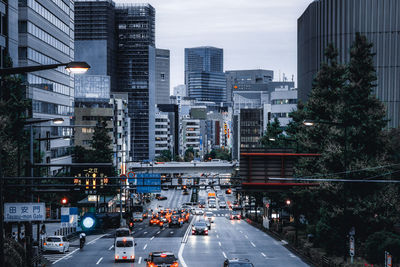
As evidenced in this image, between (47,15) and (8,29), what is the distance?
87.2 ft

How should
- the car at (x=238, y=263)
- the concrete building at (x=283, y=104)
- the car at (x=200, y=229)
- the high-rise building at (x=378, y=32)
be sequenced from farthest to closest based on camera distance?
1. the concrete building at (x=283, y=104)
2. the high-rise building at (x=378, y=32)
3. the car at (x=200, y=229)
4. the car at (x=238, y=263)

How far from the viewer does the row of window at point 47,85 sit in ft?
243

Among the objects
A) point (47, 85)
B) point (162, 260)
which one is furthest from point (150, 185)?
point (47, 85)

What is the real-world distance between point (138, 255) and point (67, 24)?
59.9m

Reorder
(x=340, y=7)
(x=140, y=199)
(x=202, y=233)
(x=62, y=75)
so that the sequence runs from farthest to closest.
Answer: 1. (x=140, y=199)
2. (x=62, y=75)
3. (x=340, y=7)
4. (x=202, y=233)

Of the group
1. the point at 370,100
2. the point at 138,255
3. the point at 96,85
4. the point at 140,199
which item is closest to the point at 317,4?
the point at 370,100

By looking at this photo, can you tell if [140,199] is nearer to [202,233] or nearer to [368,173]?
[202,233]

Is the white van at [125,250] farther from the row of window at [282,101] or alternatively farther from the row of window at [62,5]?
the row of window at [282,101]

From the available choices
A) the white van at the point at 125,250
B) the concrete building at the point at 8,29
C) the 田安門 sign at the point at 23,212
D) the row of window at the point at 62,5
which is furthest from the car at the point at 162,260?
the row of window at the point at 62,5

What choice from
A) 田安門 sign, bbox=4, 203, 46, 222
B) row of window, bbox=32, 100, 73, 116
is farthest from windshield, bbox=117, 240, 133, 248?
row of window, bbox=32, 100, 73, 116

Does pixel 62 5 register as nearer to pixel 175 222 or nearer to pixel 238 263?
pixel 175 222

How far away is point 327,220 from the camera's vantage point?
1540 inches

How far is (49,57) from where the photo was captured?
81938 millimetres

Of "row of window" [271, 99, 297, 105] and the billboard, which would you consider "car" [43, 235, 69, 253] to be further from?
"row of window" [271, 99, 297, 105]
